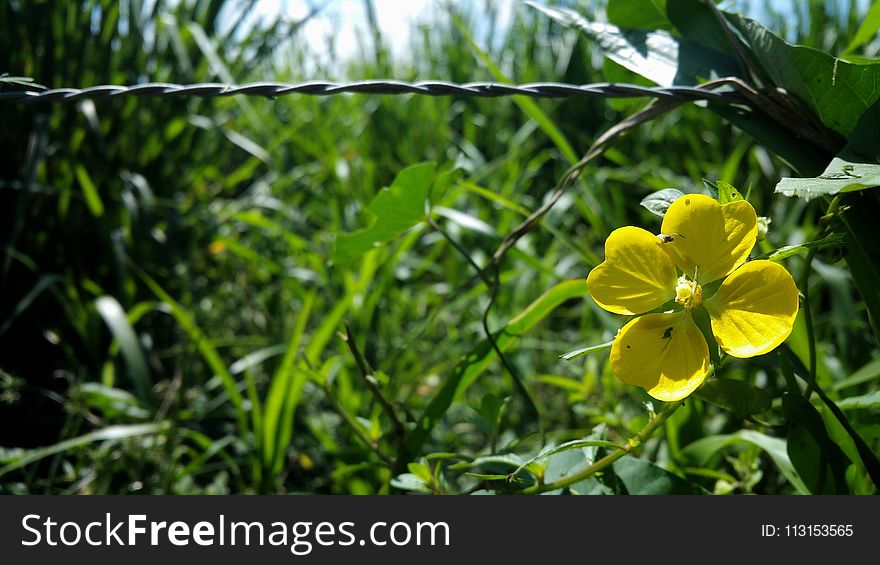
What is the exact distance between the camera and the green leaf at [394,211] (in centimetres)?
75

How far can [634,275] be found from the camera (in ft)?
1.71

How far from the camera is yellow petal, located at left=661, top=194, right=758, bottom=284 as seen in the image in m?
0.51

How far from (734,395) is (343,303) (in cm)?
75

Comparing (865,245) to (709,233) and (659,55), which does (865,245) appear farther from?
(659,55)

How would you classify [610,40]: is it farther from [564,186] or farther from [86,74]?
[86,74]

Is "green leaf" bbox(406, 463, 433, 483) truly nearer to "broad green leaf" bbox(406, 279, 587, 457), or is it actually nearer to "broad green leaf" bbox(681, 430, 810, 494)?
"broad green leaf" bbox(406, 279, 587, 457)

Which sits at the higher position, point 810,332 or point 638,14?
point 638,14

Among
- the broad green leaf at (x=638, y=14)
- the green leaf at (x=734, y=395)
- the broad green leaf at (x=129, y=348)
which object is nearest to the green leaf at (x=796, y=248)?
the green leaf at (x=734, y=395)

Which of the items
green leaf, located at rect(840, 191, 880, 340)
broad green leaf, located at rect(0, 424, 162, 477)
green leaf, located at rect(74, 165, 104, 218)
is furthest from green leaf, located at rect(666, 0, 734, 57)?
green leaf, located at rect(74, 165, 104, 218)

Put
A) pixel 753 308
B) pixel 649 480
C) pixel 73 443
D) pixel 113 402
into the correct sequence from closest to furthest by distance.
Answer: pixel 753 308, pixel 649 480, pixel 73 443, pixel 113 402

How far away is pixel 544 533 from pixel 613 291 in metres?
0.23

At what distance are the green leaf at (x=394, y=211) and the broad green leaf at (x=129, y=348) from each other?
1.98 ft

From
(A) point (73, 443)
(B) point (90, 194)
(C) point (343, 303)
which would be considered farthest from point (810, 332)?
(B) point (90, 194)

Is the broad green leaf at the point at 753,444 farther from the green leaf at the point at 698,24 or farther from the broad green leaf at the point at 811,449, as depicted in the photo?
the green leaf at the point at 698,24
